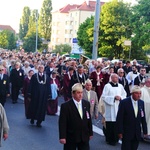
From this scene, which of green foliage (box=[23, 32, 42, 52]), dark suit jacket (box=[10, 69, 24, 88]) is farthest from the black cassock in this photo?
green foliage (box=[23, 32, 42, 52])

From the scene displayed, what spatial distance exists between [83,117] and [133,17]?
1467 inches

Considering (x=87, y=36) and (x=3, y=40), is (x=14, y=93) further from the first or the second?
(x=3, y=40)

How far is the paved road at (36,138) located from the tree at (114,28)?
46441 mm

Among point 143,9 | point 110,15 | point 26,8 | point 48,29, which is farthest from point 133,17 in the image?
point 26,8

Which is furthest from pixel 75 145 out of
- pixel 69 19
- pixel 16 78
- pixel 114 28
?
pixel 69 19

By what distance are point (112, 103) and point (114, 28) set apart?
163 ft

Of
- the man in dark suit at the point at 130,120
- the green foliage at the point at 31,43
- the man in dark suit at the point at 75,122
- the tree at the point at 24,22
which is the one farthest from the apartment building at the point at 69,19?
the man in dark suit at the point at 75,122

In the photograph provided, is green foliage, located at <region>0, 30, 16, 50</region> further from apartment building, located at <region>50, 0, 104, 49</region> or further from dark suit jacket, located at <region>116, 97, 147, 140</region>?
dark suit jacket, located at <region>116, 97, 147, 140</region>

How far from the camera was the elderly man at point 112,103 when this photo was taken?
969 cm

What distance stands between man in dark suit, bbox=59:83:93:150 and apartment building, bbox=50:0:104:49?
102618 millimetres

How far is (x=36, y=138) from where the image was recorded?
10031 millimetres

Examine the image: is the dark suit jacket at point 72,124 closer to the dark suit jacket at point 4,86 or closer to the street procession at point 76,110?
the street procession at point 76,110

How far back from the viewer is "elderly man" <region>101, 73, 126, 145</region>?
9688 millimetres

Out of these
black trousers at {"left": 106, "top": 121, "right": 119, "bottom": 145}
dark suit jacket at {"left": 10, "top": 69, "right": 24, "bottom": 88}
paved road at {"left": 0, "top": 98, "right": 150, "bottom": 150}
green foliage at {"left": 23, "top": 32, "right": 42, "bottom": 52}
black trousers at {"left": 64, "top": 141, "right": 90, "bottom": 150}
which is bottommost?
paved road at {"left": 0, "top": 98, "right": 150, "bottom": 150}
